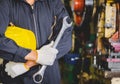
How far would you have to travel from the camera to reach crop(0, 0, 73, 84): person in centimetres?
226

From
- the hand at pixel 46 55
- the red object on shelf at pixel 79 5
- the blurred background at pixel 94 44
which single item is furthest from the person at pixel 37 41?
the red object on shelf at pixel 79 5

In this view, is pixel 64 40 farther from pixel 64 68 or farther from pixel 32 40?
pixel 64 68

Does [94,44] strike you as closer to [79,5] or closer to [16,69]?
[79,5]

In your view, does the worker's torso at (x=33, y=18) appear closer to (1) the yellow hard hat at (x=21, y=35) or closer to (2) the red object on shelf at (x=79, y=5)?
(1) the yellow hard hat at (x=21, y=35)

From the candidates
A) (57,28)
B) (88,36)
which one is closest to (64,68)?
(88,36)

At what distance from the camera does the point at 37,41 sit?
7.77 ft

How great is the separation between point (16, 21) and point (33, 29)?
15 centimetres

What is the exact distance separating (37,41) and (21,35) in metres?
0.14

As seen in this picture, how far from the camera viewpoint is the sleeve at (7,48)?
223 centimetres

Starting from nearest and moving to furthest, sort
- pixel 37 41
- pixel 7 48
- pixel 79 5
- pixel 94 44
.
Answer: pixel 7 48 → pixel 37 41 → pixel 94 44 → pixel 79 5

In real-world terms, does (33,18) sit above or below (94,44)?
above

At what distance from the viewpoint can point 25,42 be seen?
7.59 ft

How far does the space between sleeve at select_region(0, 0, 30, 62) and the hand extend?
4.1 inches

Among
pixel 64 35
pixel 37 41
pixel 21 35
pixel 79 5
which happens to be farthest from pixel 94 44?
pixel 21 35
